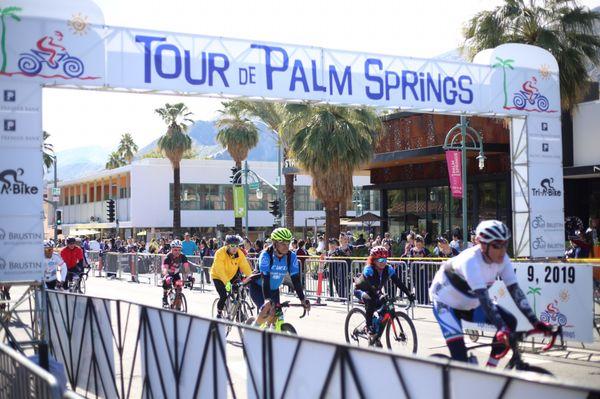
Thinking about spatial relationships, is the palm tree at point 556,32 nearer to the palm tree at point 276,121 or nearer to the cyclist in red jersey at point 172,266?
the palm tree at point 276,121

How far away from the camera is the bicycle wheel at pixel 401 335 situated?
10188 mm

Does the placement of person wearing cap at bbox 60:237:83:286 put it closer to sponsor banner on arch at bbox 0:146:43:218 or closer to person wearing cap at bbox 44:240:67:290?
person wearing cap at bbox 44:240:67:290

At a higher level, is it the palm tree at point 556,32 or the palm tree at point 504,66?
the palm tree at point 556,32

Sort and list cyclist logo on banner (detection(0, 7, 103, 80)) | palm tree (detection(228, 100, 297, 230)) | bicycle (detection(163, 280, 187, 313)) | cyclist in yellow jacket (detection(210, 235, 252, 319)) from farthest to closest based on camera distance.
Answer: palm tree (detection(228, 100, 297, 230))
bicycle (detection(163, 280, 187, 313))
cyclist in yellow jacket (detection(210, 235, 252, 319))
cyclist logo on banner (detection(0, 7, 103, 80))

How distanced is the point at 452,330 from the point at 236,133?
143ft

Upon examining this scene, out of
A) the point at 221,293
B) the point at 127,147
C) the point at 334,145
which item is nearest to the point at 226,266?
the point at 221,293

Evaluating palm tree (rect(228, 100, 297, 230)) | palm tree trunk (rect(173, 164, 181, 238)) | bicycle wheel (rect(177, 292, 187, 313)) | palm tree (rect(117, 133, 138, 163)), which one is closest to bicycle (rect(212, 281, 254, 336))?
bicycle wheel (rect(177, 292, 187, 313))

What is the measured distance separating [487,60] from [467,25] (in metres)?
10.0

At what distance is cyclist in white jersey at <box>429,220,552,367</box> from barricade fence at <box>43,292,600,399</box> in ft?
5.99

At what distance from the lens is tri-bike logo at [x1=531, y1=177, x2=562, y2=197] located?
1700 centimetres

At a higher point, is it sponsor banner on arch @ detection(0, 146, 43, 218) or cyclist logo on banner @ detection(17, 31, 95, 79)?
cyclist logo on banner @ detection(17, 31, 95, 79)

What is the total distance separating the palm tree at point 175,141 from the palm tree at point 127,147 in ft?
115

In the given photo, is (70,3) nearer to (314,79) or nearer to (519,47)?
(314,79)

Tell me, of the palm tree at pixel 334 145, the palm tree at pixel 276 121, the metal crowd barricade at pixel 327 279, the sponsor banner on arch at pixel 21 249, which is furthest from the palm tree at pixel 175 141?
the sponsor banner on arch at pixel 21 249
